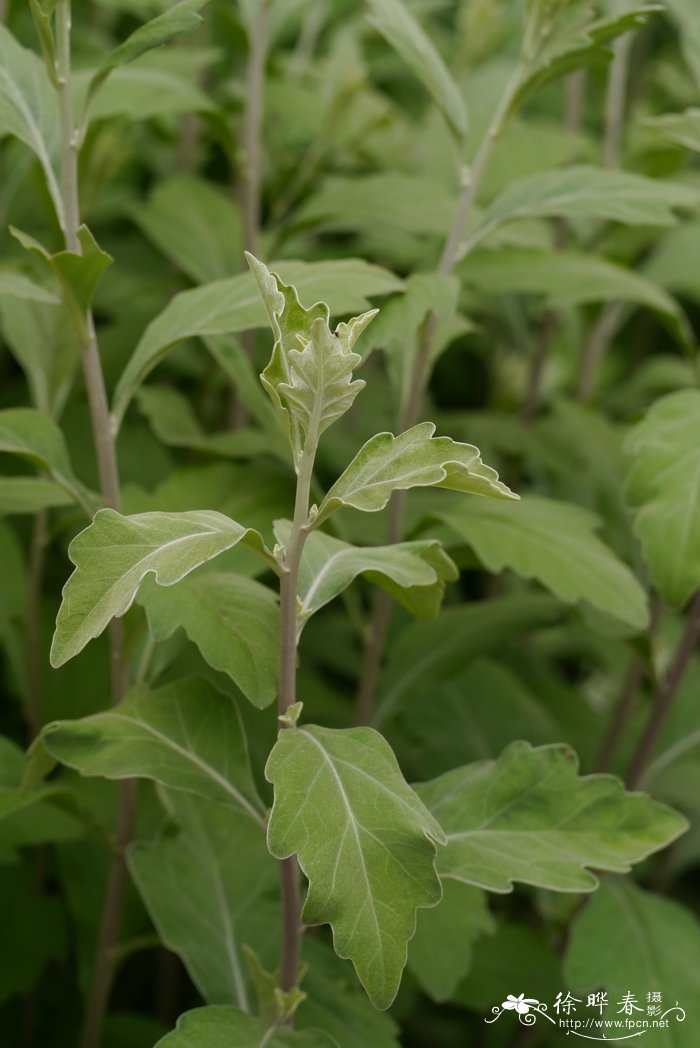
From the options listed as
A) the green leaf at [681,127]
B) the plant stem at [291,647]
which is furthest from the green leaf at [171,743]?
the green leaf at [681,127]

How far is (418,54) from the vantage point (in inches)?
37.7

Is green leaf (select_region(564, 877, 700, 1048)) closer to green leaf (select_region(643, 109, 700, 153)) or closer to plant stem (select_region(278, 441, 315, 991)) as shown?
plant stem (select_region(278, 441, 315, 991))

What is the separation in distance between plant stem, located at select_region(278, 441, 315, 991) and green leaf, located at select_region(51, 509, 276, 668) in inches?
1.3

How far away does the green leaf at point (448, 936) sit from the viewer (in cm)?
92

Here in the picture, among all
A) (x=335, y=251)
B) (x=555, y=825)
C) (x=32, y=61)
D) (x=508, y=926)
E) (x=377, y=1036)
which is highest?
(x=32, y=61)

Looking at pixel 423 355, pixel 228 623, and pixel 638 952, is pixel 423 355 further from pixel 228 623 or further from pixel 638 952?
pixel 638 952

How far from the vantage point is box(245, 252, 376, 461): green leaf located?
2.03 feet

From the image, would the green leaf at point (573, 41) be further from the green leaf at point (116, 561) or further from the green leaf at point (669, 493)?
the green leaf at point (116, 561)

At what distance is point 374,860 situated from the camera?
0.63m

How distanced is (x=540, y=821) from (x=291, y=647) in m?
0.23

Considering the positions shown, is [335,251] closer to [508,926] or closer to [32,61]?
[32,61]

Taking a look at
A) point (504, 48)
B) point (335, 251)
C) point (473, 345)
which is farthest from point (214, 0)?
point (504, 48)

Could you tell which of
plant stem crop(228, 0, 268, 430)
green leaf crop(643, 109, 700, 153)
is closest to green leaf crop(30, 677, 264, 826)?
plant stem crop(228, 0, 268, 430)

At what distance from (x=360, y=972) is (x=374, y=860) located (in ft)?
0.19
